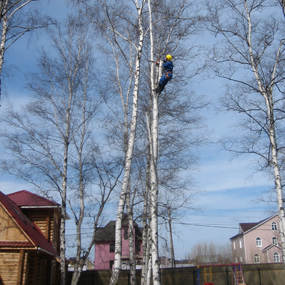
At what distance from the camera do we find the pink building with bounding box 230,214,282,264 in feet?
152

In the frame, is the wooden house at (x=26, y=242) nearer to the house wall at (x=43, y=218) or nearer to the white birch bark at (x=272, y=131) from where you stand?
the house wall at (x=43, y=218)

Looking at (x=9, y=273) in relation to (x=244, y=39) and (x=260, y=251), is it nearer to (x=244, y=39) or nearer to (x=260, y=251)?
(x=244, y=39)

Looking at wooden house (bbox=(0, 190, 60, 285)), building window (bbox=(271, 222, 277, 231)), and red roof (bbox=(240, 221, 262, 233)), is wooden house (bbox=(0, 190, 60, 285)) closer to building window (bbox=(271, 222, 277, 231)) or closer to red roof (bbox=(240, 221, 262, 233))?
building window (bbox=(271, 222, 277, 231))

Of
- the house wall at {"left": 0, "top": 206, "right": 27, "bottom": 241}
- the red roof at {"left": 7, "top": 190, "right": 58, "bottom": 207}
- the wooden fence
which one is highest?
the red roof at {"left": 7, "top": 190, "right": 58, "bottom": 207}

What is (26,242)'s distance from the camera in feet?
43.7

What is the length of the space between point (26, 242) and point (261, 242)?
142ft

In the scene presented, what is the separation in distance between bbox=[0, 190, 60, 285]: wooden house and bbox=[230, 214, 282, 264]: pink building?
121 feet

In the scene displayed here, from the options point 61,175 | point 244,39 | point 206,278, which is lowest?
point 206,278

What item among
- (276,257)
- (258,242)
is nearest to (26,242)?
(276,257)

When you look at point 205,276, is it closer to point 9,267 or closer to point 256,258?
point 9,267

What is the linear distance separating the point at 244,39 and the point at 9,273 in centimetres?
1318

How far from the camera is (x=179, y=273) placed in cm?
2055

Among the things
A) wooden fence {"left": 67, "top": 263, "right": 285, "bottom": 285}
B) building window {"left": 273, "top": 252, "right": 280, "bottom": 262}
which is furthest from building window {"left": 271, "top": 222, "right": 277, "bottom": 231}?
wooden fence {"left": 67, "top": 263, "right": 285, "bottom": 285}

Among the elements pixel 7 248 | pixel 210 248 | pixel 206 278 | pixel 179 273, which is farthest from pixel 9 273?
pixel 210 248
